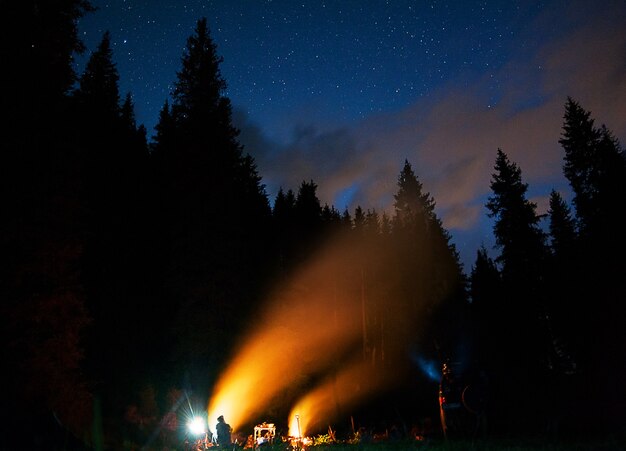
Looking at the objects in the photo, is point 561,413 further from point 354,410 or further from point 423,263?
point 423,263

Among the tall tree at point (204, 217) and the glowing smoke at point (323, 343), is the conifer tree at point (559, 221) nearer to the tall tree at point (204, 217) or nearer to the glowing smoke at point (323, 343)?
the glowing smoke at point (323, 343)

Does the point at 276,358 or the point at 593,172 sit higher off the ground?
the point at 593,172

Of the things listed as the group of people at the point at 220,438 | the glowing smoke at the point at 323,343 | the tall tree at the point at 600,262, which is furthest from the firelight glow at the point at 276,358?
the tall tree at the point at 600,262

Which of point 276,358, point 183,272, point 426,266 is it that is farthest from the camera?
point 426,266

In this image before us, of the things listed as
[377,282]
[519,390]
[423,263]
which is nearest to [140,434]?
[519,390]

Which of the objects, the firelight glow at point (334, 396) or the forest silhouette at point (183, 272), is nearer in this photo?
the forest silhouette at point (183, 272)

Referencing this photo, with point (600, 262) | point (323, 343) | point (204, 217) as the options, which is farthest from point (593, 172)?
point (323, 343)

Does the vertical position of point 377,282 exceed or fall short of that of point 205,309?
it exceeds it

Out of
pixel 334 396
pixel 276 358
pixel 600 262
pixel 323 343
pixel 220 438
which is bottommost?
pixel 334 396

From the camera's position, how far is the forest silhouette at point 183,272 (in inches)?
528

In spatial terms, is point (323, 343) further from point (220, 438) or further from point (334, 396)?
point (220, 438)

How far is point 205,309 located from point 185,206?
556cm

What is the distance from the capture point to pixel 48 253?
1349 centimetres

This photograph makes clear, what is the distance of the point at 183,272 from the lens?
23.5 metres
